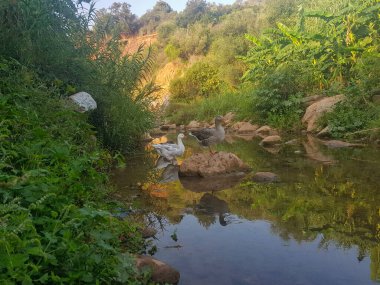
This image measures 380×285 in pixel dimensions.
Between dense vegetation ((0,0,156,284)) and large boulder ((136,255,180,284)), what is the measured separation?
21 cm

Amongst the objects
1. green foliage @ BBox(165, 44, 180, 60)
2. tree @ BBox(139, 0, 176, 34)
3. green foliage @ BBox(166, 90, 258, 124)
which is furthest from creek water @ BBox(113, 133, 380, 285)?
tree @ BBox(139, 0, 176, 34)

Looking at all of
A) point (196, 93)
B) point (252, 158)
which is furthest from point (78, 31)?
point (196, 93)

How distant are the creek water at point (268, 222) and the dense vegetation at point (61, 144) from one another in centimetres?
70

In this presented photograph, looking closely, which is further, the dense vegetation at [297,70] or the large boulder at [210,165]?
the dense vegetation at [297,70]

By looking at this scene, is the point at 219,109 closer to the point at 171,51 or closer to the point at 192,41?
the point at 192,41

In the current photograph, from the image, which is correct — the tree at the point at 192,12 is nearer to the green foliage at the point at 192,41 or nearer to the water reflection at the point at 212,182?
the green foliage at the point at 192,41

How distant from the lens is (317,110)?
1555 cm

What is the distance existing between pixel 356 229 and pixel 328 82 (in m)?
14.7

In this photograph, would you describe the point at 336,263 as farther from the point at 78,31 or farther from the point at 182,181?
the point at 78,31

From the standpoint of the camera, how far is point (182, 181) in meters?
7.56

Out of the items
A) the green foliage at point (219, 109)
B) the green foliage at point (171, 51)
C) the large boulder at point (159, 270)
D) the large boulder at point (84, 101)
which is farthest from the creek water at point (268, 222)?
the green foliage at point (171, 51)

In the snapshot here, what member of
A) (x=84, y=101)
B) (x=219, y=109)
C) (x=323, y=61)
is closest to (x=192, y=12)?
(x=219, y=109)

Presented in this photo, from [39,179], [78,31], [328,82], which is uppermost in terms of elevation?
[78,31]

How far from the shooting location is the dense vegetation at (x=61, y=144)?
2406 mm
